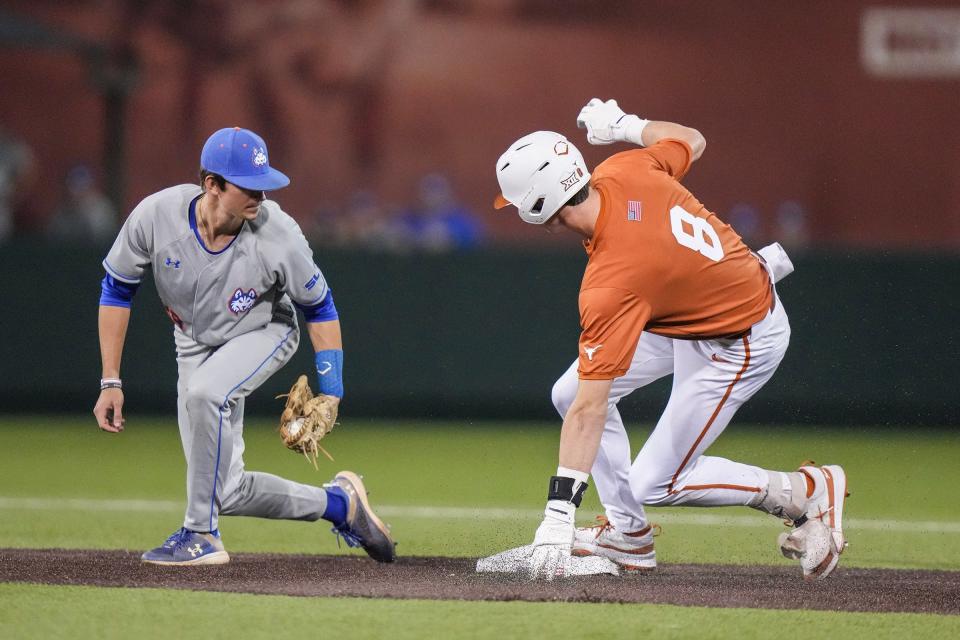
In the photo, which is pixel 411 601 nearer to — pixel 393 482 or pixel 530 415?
pixel 393 482

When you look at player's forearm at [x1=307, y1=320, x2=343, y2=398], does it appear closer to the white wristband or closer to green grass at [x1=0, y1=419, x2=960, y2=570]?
green grass at [x1=0, y1=419, x2=960, y2=570]

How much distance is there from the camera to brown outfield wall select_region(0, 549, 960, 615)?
18.5 feet

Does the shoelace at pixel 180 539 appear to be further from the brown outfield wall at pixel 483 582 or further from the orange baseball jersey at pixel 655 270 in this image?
the orange baseball jersey at pixel 655 270

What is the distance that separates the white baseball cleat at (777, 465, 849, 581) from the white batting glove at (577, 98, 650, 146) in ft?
5.81

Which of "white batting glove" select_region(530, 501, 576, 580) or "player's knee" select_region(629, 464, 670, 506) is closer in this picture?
"white batting glove" select_region(530, 501, 576, 580)

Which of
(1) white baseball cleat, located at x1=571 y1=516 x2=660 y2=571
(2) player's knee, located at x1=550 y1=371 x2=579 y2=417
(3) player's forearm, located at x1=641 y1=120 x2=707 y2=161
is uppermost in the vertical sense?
(3) player's forearm, located at x1=641 y1=120 x2=707 y2=161

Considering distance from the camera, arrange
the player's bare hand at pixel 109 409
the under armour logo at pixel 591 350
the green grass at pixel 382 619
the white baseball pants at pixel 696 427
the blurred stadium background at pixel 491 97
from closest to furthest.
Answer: the green grass at pixel 382 619
the under armour logo at pixel 591 350
the white baseball pants at pixel 696 427
the player's bare hand at pixel 109 409
the blurred stadium background at pixel 491 97

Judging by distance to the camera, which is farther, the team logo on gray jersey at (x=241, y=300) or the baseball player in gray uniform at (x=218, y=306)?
the team logo on gray jersey at (x=241, y=300)

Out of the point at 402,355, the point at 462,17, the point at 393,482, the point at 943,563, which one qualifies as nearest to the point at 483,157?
the point at 462,17

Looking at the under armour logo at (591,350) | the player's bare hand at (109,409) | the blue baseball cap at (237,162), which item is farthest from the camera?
the player's bare hand at (109,409)

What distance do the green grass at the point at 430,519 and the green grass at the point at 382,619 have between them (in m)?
0.01

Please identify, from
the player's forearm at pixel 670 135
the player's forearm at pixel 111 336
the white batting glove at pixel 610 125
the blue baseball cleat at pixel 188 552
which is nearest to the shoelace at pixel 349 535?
the blue baseball cleat at pixel 188 552

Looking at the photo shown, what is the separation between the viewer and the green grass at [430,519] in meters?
5.12

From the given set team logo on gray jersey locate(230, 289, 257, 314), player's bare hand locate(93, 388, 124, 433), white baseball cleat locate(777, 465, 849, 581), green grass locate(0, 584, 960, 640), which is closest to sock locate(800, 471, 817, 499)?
white baseball cleat locate(777, 465, 849, 581)
